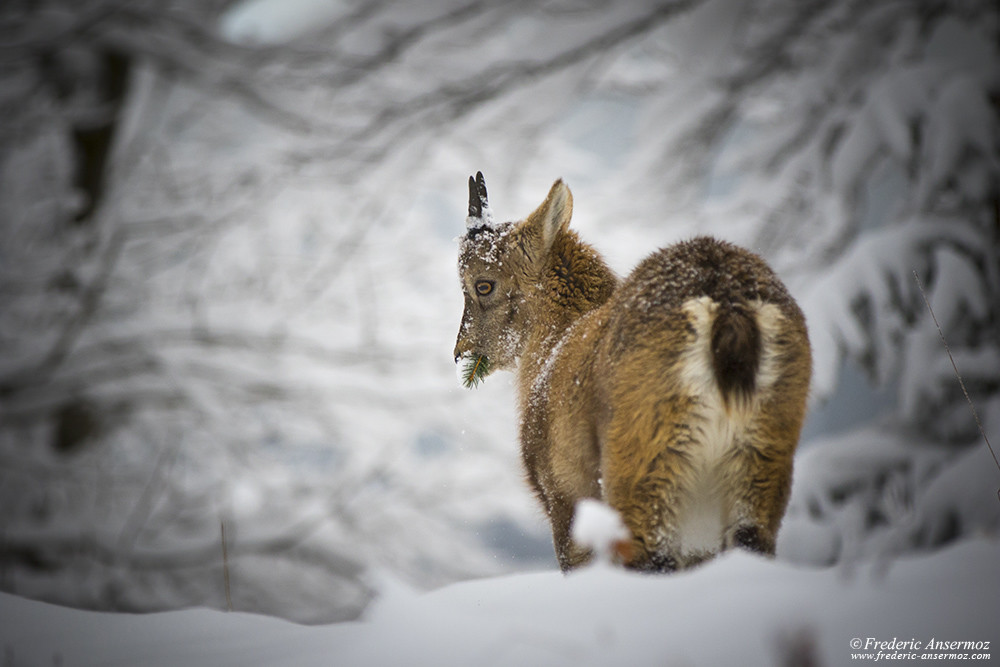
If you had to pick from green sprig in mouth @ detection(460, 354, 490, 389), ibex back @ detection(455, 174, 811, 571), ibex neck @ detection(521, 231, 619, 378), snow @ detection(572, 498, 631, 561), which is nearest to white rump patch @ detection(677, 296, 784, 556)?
ibex back @ detection(455, 174, 811, 571)

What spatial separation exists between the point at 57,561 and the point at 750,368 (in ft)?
24.0

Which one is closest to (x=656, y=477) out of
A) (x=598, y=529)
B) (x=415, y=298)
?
(x=598, y=529)

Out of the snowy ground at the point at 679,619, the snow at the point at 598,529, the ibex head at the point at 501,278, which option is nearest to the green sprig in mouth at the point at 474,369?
the ibex head at the point at 501,278

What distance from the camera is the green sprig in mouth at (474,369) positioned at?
12.6 ft

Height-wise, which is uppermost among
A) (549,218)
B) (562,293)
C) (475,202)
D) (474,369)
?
(475,202)

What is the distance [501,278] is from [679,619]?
7.50 feet

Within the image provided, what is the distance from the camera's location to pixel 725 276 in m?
2.30

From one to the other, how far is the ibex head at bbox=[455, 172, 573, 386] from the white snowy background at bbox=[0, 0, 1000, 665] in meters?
0.68

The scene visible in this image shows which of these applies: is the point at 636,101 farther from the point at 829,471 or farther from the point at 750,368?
the point at 750,368

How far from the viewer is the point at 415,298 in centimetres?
862

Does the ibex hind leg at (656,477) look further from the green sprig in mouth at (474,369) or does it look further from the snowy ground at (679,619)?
the green sprig in mouth at (474,369)

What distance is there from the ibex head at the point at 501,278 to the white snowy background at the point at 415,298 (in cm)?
68

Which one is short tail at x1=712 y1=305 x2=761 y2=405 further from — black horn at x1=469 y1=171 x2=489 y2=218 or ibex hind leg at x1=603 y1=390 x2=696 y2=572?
black horn at x1=469 y1=171 x2=489 y2=218

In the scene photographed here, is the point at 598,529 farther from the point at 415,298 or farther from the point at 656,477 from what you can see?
the point at 415,298
